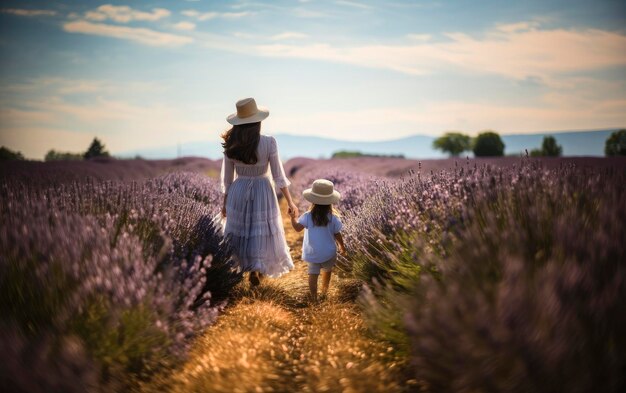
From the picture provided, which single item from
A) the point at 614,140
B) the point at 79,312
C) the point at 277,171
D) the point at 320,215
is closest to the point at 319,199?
the point at 320,215

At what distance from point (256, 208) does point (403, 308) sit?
2.05m

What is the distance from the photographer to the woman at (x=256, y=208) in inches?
151

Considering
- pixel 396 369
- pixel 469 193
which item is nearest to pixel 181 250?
pixel 396 369

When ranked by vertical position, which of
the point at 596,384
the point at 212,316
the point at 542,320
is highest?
the point at 542,320

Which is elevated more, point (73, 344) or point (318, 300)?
point (73, 344)

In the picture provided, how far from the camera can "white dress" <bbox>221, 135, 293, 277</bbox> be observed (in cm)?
387

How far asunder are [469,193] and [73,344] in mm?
2489

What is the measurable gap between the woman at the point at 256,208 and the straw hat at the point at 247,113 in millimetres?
37

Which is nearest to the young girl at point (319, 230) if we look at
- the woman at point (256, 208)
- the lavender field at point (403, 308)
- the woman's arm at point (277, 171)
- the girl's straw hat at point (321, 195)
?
the girl's straw hat at point (321, 195)

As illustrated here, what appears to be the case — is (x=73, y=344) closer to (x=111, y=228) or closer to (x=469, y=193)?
(x=111, y=228)

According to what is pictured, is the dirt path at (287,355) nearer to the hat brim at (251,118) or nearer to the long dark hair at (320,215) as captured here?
the long dark hair at (320,215)

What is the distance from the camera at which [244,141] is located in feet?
12.1

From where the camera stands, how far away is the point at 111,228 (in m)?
2.60

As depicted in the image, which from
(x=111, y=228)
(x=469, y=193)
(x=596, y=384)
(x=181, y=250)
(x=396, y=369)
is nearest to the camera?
(x=596, y=384)
